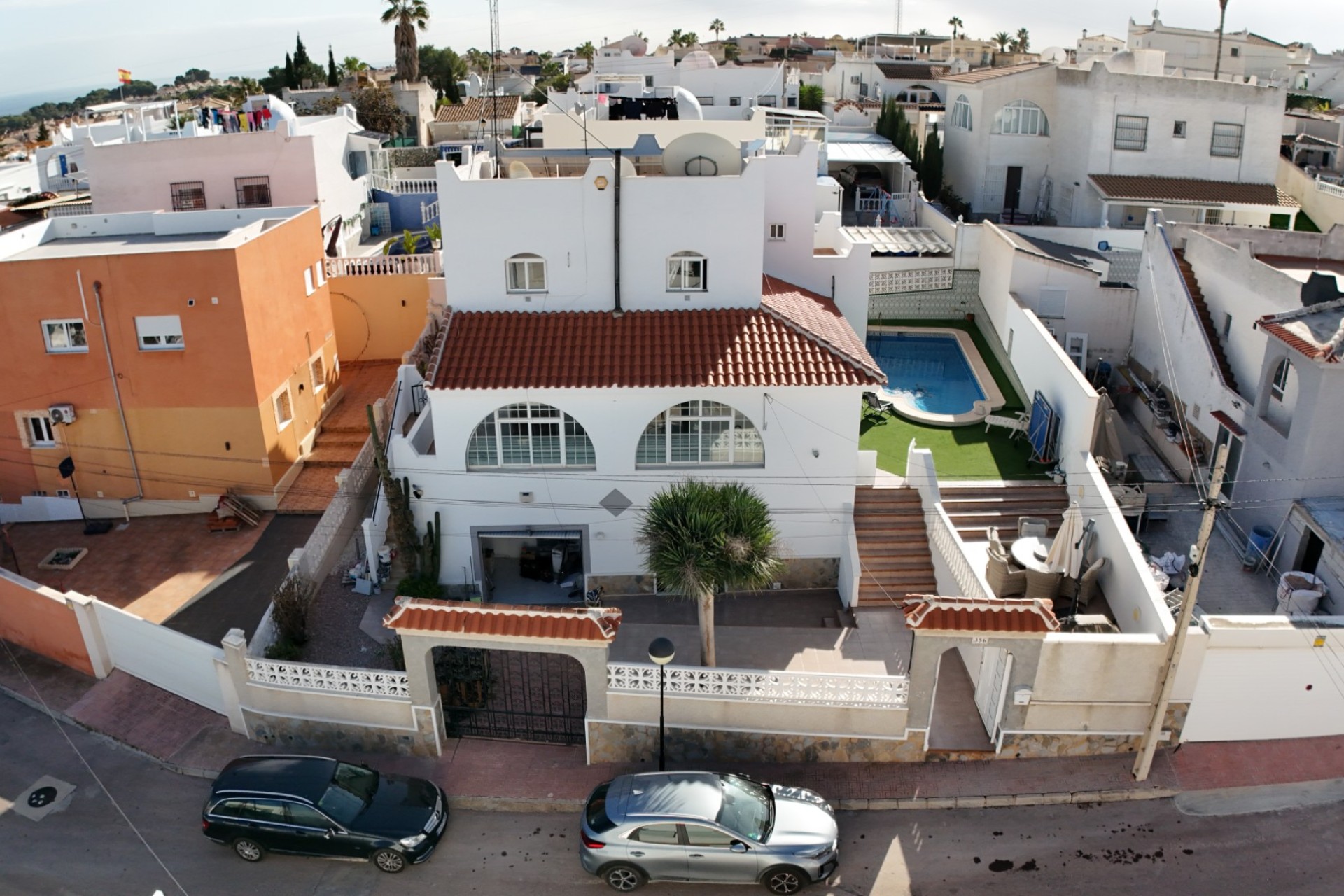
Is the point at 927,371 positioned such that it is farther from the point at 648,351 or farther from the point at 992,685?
the point at 992,685

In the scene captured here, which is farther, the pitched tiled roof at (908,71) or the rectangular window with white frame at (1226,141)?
the pitched tiled roof at (908,71)

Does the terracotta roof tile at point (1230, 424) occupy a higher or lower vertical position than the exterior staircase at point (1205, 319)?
lower

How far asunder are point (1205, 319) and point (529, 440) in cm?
1831

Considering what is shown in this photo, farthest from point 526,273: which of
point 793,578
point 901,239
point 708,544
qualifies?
point 901,239

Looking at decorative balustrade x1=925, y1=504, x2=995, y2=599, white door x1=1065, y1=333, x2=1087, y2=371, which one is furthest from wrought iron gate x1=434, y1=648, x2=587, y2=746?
white door x1=1065, y1=333, x2=1087, y2=371

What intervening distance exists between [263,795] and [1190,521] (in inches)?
813

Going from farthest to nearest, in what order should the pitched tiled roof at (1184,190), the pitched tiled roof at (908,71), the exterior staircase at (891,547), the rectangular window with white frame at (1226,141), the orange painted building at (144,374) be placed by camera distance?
the pitched tiled roof at (908,71) < the rectangular window with white frame at (1226,141) < the pitched tiled roof at (1184,190) < the orange painted building at (144,374) < the exterior staircase at (891,547)

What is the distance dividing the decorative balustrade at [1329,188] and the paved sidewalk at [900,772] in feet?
111

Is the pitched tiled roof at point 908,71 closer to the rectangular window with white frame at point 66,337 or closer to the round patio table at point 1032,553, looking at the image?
the round patio table at point 1032,553

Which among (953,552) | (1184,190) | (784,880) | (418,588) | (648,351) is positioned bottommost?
(784,880)

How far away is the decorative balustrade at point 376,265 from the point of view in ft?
117

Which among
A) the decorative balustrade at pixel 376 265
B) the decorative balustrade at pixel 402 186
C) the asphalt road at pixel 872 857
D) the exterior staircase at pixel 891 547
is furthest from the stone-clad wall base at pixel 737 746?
the decorative balustrade at pixel 402 186

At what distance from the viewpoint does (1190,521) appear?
23.2 m

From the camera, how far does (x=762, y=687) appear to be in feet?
55.2
